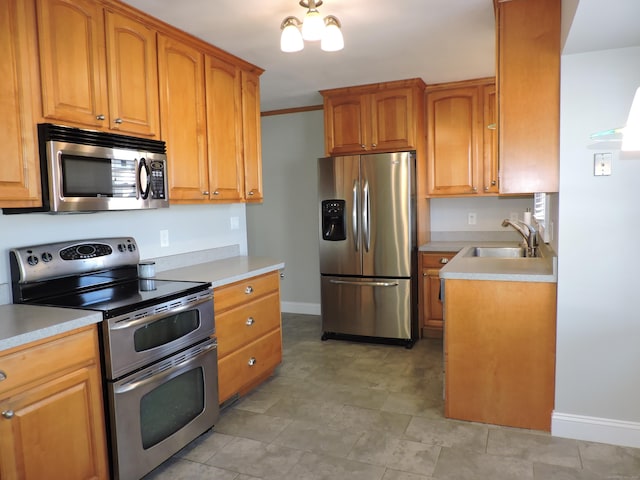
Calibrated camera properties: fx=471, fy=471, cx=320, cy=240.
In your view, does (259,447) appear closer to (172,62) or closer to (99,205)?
(99,205)

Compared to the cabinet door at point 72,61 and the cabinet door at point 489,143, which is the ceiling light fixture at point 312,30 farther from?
the cabinet door at point 489,143

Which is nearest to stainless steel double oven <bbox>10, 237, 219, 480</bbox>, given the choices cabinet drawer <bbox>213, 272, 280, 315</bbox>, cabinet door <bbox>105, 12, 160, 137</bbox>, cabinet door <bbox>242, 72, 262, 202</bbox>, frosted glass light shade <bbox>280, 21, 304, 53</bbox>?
cabinet drawer <bbox>213, 272, 280, 315</bbox>

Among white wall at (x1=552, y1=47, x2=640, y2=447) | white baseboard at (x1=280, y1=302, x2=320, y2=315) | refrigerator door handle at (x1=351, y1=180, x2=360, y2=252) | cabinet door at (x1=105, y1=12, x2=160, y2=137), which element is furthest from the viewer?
white baseboard at (x1=280, y1=302, x2=320, y2=315)

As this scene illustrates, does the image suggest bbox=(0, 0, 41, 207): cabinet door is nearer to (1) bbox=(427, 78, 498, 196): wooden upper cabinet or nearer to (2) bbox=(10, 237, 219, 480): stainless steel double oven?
(2) bbox=(10, 237, 219, 480): stainless steel double oven

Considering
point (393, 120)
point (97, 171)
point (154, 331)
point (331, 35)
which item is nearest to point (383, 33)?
point (331, 35)

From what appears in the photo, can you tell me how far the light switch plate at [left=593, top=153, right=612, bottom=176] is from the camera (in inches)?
90.0

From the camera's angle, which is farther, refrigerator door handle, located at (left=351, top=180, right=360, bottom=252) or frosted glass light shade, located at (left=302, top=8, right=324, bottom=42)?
refrigerator door handle, located at (left=351, top=180, right=360, bottom=252)

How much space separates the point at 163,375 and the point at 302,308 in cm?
322

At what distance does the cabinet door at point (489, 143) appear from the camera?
164 inches

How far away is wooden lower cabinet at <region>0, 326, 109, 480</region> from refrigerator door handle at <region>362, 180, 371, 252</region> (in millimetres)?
2588

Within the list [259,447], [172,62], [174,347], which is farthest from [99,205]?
[259,447]

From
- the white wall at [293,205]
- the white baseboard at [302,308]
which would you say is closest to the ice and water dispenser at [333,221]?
the white wall at [293,205]

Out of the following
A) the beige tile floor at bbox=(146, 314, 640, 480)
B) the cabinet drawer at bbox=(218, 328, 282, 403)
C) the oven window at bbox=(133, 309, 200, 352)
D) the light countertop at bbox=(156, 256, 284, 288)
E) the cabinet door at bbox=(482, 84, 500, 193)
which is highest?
the cabinet door at bbox=(482, 84, 500, 193)

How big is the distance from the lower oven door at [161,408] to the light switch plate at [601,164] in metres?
2.15
